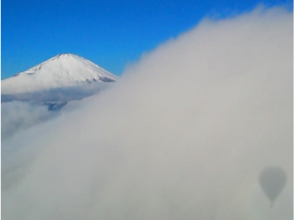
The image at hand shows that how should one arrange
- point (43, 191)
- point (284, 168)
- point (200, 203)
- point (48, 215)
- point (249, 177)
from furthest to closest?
point (43, 191) < point (48, 215) < point (200, 203) < point (249, 177) < point (284, 168)

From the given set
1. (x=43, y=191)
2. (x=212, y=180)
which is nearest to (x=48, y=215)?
(x=43, y=191)

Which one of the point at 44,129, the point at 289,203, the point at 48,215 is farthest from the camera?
the point at 44,129

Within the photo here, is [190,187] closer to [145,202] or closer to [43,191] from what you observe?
[145,202]

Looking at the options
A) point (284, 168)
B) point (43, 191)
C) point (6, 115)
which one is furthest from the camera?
point (6, 115)

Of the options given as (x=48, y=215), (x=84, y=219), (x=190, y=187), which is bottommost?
(x=190, y=187)

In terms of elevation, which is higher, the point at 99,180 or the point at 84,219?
the point at 99,180

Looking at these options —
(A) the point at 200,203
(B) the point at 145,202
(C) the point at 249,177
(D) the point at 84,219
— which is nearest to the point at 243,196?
(C) the point at 249,177

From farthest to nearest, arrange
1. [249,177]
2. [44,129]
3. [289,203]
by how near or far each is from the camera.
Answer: [44,129]
[249,177]
[289,203]

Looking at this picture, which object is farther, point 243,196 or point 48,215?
point 48,215

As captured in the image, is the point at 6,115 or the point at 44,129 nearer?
the point at 44,129

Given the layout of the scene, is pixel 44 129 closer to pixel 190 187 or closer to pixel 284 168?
pixel 190 187
